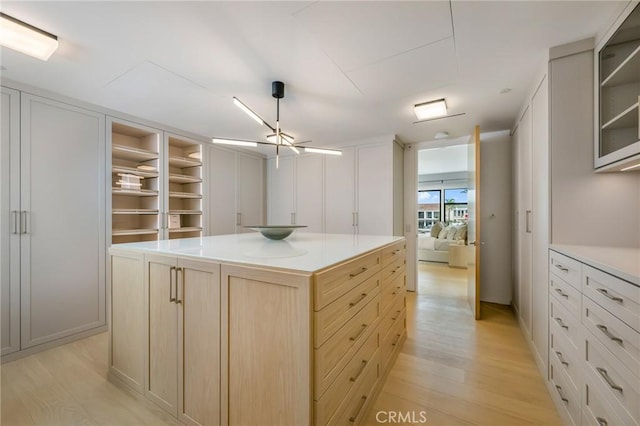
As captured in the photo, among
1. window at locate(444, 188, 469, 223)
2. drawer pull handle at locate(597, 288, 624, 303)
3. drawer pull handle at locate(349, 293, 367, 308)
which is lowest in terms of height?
drawer pull handle at locate(349, 293, 367, 308)

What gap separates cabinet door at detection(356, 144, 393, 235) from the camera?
379 cm

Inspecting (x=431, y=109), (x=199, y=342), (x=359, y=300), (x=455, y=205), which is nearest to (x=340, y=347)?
(x=359, y=300)

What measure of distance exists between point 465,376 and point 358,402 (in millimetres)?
1039

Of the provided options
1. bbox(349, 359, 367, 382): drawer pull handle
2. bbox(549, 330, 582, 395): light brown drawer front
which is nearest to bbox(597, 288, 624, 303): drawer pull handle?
bbox(549, 330, 582, 395): light brown drawer front

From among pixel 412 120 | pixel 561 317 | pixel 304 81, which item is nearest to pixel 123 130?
pixel 304 81

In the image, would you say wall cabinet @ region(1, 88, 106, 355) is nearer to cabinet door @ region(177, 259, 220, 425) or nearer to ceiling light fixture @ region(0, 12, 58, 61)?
ceiling light fixture @ region(0, 12, 58, 61)

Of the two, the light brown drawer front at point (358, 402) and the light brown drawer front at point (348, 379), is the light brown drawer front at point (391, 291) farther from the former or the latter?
the light brown drawer front at point (358, 402)

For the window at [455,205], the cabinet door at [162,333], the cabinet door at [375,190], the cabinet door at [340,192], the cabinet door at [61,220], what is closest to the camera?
the cabinet door at [162,333]

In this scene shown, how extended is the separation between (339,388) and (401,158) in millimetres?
3670

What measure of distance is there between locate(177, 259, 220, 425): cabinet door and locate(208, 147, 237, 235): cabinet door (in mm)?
2731

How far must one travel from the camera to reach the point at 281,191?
15.9 feet

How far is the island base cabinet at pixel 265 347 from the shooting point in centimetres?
105

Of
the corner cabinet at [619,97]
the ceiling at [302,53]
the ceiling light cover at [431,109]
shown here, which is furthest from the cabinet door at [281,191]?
the corner cabinet at [619,97]

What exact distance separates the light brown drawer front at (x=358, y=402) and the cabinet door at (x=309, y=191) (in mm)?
2935
